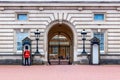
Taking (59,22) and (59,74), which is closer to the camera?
(59,74)

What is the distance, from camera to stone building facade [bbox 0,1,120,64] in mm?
38188

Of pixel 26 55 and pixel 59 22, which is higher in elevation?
pixel 59 22

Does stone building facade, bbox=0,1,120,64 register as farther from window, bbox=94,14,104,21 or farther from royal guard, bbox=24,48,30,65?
royal guard, bbox=24,48,30,65

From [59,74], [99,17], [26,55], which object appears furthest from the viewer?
[99,17]

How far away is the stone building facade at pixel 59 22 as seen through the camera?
3819cm

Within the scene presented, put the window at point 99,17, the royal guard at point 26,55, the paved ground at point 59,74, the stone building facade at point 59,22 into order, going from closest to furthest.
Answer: the paved ground at point 59,74, the royal guard at point 26,55, the stone building facade at point 59,22, the window at point 99,17

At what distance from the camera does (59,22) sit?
38.6 m

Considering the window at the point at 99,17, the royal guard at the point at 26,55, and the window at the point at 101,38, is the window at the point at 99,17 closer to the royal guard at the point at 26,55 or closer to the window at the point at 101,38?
the window at the point at 101,38

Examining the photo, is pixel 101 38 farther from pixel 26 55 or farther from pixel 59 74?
pixel 59 74

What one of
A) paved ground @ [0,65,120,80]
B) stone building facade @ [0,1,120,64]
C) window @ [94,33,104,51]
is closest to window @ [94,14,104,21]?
stone building facade @ [0,1,120,64]

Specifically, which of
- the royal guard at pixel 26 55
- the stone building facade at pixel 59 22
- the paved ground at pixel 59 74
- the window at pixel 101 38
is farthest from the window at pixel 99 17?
the paved ground at pixel 59 74

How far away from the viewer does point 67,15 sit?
126 ft

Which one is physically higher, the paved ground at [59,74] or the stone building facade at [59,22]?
Result: the stone building facade at [59,22]

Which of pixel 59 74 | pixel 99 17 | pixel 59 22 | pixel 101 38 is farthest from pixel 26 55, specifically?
pixel 59 74
